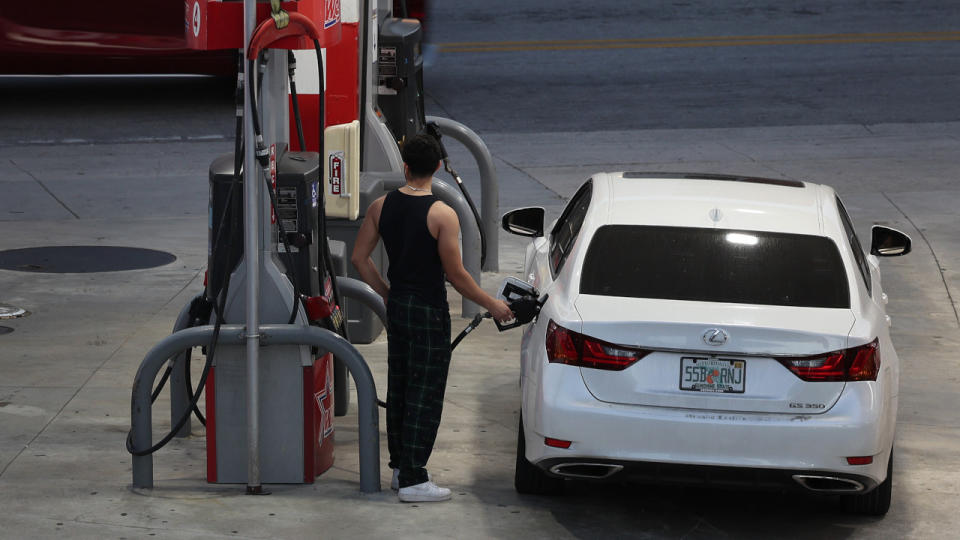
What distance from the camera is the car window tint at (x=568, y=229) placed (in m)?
7.45

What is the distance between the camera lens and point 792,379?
6.30 meters

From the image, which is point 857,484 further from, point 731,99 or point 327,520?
point 731,99

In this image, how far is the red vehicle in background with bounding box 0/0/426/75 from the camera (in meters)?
18.8

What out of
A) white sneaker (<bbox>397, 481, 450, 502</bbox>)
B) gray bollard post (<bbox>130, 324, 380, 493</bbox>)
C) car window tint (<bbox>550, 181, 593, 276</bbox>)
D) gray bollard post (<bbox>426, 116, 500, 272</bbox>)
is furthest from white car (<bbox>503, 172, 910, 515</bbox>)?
gray bollard post (<bbox>426, 116, 500, 272</bbox>)

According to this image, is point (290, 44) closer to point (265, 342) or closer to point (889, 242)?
point (265, 342)

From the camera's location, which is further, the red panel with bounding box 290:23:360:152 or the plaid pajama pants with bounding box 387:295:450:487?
the red panel with bounding box 290:23:360:152

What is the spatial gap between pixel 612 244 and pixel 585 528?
131 centimetres

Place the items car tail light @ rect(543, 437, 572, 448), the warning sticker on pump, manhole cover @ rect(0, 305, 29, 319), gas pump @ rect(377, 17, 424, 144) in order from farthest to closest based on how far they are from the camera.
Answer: gas pump @ rect(377, 17, 424, 144) → manhole cover @ rect(0, 305, 29, 319) → the warning sticker on pump → car tail light @ rect(543, 437, 572, 448)

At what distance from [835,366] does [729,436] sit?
53cm

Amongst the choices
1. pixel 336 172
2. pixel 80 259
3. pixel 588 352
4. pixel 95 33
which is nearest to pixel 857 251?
pixel 588 352

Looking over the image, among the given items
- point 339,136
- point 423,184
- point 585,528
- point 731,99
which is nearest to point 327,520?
point 585,528

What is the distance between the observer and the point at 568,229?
7836 mm

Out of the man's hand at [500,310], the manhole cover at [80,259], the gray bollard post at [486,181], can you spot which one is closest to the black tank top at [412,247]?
the man's hand at [500,310]

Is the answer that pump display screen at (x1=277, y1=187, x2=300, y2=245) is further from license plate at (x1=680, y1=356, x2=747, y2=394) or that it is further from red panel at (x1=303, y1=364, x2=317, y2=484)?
license plate at (x1=680, y1=356, x2=747, y2=394)
